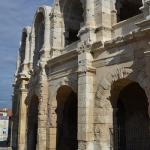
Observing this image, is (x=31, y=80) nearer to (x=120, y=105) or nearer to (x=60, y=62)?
(x=60, y=62)

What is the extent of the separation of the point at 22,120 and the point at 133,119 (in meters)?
6.26

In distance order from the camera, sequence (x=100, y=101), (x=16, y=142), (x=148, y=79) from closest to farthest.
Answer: (x=148, y=79), (x=100, y=101), (x=16, y=142)

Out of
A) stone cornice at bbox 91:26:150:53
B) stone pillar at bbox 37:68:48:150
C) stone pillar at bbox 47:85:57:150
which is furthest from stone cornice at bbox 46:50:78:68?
stone cornice at bbox 91:26:150:53

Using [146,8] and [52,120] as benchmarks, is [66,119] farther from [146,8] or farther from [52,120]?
[146,8]

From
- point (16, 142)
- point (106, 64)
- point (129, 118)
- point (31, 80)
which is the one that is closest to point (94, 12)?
point (106, 64)

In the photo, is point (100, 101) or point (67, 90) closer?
point (100, 101)

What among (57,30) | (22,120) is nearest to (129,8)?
(57,30)

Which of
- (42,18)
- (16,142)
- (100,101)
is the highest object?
(42,18)

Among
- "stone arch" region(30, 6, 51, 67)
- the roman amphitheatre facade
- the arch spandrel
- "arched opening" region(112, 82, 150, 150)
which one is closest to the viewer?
the arch spandrel

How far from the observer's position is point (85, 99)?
11.4m

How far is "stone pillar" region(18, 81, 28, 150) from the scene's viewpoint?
1661cm

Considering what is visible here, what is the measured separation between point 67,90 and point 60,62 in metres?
1.17

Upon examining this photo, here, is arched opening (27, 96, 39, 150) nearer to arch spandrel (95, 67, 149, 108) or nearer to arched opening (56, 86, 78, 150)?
arched opening (56, 86, 78, 150)

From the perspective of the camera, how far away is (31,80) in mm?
16516
